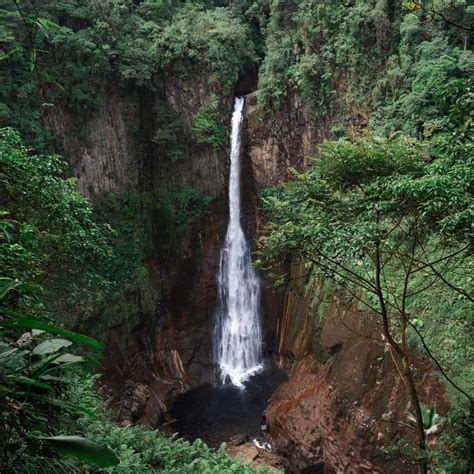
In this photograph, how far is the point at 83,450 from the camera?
1.43 m

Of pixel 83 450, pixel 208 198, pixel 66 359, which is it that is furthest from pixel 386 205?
pixel 208 198

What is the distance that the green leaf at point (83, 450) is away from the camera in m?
1.43

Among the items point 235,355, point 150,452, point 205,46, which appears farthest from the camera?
point 205,46

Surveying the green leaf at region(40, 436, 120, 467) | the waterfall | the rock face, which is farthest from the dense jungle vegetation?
the waterfall

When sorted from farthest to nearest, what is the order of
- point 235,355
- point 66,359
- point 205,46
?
point 205,46, point 235,355, point 66,359

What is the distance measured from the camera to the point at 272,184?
49.2 ft

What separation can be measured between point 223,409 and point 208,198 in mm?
7610

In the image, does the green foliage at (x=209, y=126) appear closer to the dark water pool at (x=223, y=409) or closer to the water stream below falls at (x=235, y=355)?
the water stream below falls at (x=235, y=355)

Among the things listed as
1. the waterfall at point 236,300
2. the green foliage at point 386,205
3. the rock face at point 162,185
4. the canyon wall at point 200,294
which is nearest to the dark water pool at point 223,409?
the canyon wall at point 200,294

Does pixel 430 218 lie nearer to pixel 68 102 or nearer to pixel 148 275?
pixel 148 275

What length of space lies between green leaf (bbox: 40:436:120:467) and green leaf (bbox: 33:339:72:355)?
0.52 metres

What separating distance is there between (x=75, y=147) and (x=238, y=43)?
24.3 ft

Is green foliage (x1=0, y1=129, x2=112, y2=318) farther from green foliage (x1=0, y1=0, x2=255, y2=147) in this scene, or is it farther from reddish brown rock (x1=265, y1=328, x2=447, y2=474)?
green foliage (x1=0, y1=0, x2=255, y2=147)

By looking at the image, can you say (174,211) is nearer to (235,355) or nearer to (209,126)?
(209,126)
